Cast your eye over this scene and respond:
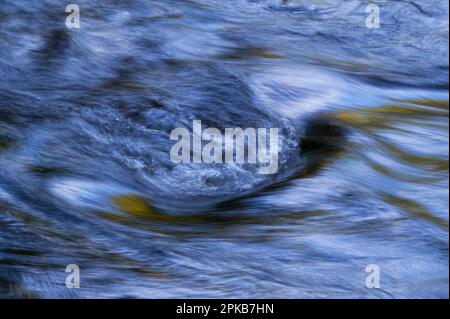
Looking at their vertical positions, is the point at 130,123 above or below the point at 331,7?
below

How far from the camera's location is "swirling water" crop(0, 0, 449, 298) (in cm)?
368

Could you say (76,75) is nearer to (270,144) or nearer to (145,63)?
(145,63)

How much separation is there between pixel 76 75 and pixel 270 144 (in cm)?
145

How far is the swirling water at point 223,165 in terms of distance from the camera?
3680 mm

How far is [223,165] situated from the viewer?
4172mm

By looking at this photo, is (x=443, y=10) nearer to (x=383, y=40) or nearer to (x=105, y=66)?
(x=383, y=40)

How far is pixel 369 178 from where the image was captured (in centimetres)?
407

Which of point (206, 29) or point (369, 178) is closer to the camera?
point (369, 178)

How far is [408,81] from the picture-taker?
4.88 metres
